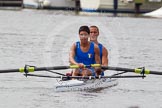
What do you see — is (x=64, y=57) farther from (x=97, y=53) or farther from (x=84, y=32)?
(x=84, y=32)

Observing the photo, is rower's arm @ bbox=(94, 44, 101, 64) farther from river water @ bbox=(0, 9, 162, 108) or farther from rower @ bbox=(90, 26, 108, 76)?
river water @ bbox=(0, 9, 162, 108)

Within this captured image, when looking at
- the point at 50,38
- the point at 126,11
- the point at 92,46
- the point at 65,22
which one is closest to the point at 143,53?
the point at 50,38

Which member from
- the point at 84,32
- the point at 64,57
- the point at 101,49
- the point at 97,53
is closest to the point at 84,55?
the point at 97,53

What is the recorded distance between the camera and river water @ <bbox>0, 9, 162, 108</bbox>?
19.5 metres

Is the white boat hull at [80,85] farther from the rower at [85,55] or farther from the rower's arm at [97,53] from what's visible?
the rower's arm at [97,53]

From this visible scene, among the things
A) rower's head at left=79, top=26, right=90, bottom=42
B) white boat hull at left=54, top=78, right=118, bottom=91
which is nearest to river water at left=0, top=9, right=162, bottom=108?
white boat hull at left=54, top=78, right=118, bottom=91

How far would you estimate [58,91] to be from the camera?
2022 centimetres

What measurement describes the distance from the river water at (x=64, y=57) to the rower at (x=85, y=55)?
0.63 metres

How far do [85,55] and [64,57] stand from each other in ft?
33.6

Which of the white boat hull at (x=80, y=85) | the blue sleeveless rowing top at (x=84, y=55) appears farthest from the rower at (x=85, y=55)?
the white boat hull at (x=80, y=85)

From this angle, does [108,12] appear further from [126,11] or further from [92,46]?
[92,46]

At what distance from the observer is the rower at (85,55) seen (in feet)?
66.0

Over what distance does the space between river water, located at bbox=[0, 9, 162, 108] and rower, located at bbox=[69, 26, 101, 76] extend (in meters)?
0.63

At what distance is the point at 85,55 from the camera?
20.5 m
